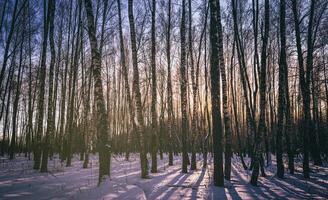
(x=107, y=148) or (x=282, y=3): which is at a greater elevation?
(x=282, y=3)

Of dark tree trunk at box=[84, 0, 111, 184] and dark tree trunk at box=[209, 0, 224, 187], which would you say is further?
dark tree trunk at box=[209, 0, 224, 187]

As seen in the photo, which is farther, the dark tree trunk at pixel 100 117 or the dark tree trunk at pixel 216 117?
the dark tree trunk at pixel 216 117

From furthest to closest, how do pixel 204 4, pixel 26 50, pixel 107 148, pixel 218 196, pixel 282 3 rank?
pixel 26 50
pixel 204 4
pixel 282 3
pixel 107 148
pixel 218 196

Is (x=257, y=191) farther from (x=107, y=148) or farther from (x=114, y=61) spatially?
(x=114, y=61)

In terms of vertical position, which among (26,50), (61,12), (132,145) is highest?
(61,12)

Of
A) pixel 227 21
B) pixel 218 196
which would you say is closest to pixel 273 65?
pixel 227 21

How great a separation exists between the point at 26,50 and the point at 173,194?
71.0 ft

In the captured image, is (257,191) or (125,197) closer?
(125,197)

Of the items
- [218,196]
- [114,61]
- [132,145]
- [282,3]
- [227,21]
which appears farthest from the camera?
[132,145]

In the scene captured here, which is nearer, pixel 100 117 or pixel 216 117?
pixel 100 117

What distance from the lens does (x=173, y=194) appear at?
7938 mm

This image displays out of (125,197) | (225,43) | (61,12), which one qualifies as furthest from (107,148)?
(225,43)

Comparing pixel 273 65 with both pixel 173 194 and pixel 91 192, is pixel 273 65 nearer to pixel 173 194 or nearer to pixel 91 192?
pixel 173 194

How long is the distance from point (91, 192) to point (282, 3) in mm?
11066
